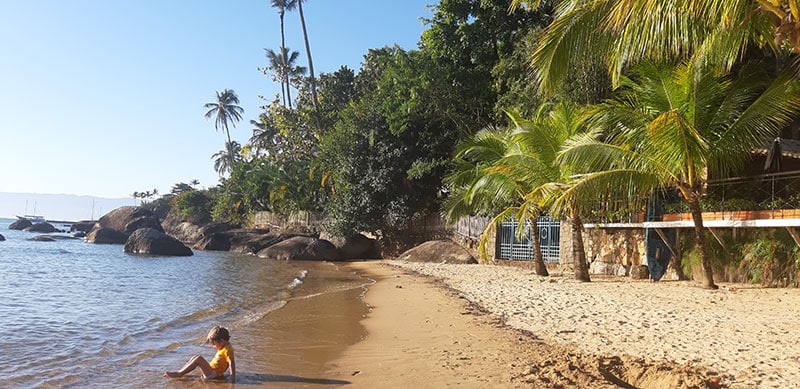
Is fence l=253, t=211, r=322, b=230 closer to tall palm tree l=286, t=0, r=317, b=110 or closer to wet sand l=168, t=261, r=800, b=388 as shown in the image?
tall palm tree l=286, t=0, r=317, b=110

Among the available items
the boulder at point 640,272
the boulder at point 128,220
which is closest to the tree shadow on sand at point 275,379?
the boulder at point 640,272

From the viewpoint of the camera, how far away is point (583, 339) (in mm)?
7008

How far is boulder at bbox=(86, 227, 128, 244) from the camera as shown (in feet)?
141

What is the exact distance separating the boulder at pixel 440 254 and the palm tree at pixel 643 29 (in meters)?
13.9

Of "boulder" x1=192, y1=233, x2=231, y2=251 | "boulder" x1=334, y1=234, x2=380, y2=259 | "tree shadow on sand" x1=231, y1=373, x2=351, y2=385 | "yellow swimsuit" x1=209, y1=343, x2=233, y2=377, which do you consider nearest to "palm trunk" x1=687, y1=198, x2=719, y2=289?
"tree shadow on sand" x1=231, y1=373, x2=351, y2=385

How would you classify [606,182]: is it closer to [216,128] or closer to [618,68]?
[618,68]

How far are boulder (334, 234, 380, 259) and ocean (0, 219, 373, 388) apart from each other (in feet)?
32.7

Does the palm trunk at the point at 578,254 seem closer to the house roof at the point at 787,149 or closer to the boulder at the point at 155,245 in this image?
the house roof at the point at 787,149

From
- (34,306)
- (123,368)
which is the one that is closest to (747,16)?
(123,368)

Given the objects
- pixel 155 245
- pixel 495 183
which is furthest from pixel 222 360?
pixel 155 245

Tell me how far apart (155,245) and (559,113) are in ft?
80.2

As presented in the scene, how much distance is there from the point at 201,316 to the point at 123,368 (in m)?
4.15

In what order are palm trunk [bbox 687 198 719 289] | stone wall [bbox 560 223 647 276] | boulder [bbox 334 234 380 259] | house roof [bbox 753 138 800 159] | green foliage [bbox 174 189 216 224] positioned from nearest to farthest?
1. palm trunk [bbox 687 198 719 289]
2. house roof [bbox 753 138 800 159]
3. stone wall [bbox 560 223 647 276]
4. boulder [bbox 334 234 380 259]
5. green foliage [bbox 174 189 216 224]

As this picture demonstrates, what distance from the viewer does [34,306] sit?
11.6 metres
